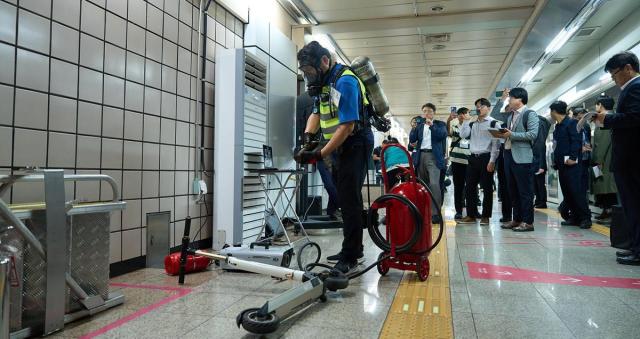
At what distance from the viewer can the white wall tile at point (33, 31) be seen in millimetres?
2109

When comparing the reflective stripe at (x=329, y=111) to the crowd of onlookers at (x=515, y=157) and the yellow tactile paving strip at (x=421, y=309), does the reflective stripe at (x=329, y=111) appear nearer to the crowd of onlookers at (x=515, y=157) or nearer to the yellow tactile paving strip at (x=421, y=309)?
the yellow tactile paving strip at (x=421, y=309)

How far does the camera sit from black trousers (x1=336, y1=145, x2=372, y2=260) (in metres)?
2.55

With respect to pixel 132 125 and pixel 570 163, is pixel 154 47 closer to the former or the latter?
pixel 132 125

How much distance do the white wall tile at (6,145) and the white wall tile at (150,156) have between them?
0.96m

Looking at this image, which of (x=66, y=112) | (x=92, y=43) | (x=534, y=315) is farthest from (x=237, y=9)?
(x=534, y=315)

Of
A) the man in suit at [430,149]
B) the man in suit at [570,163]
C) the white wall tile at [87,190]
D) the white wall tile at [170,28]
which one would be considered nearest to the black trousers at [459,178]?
the man in suit at [430,149]

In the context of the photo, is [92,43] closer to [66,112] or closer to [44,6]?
[44,6]

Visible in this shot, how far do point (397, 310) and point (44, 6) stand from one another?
2525 millimetres

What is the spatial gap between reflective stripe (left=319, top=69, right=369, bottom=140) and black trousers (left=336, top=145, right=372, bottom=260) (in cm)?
14

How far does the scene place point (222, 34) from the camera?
4035 mm

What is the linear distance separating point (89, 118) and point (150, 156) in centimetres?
60

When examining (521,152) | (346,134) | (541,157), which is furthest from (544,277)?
(541,157)

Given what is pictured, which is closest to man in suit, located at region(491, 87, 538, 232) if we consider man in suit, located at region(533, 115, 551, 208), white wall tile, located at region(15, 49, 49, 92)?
A: man in suit, located at region(533, 115, 551, 208)

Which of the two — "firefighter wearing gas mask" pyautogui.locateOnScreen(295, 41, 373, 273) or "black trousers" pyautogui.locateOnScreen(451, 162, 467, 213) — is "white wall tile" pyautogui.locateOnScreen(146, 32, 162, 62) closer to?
"firefighter wearing gas mask" pyautogui.locateOnScreen(295, 41, 373, 273)
